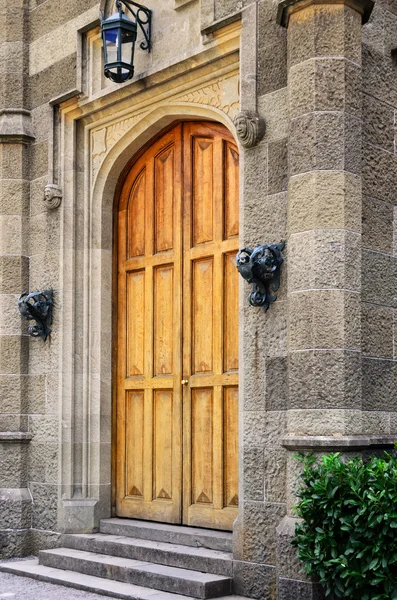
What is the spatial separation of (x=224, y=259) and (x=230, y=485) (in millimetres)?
1651

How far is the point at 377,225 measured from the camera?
19.9ft

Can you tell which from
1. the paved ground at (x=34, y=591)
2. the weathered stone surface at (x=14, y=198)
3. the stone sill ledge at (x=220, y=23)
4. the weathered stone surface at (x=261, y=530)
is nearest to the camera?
the weathered stone surface at (x=261, y=530)

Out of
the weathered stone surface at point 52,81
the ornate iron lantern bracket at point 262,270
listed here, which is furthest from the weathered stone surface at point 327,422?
the weathered stone surface at point 52,81

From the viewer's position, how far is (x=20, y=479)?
8.36m

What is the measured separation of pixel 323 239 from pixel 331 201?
0.23m

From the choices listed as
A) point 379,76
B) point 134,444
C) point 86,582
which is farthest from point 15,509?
point 379,76

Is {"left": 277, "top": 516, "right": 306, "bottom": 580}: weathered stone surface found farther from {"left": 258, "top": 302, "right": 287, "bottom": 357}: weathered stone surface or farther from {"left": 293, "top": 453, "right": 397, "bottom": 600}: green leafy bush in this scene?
{"left": 258, "top": 302, "right": 287, "bottom": 357}: weathered stone surface

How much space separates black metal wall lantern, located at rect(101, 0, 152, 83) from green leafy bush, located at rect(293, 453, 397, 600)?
3.56 metres

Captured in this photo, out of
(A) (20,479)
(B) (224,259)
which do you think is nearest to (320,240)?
(B) (224,259)

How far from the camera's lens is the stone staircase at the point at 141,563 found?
6.32m

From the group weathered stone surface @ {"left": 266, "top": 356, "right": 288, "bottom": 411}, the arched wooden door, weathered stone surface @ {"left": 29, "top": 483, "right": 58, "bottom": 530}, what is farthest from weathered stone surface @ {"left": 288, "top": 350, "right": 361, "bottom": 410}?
weathered stone surface @ {"left": 29, "top": 483, "right": 58, "bottom": 530}

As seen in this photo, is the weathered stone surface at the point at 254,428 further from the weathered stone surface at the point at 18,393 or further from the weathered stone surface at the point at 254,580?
the weathered stone surface at the point at 18,393

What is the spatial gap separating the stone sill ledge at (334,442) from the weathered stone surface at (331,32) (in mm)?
2291

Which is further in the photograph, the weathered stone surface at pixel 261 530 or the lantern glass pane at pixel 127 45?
the lantern glass pane at pixel 127 45
